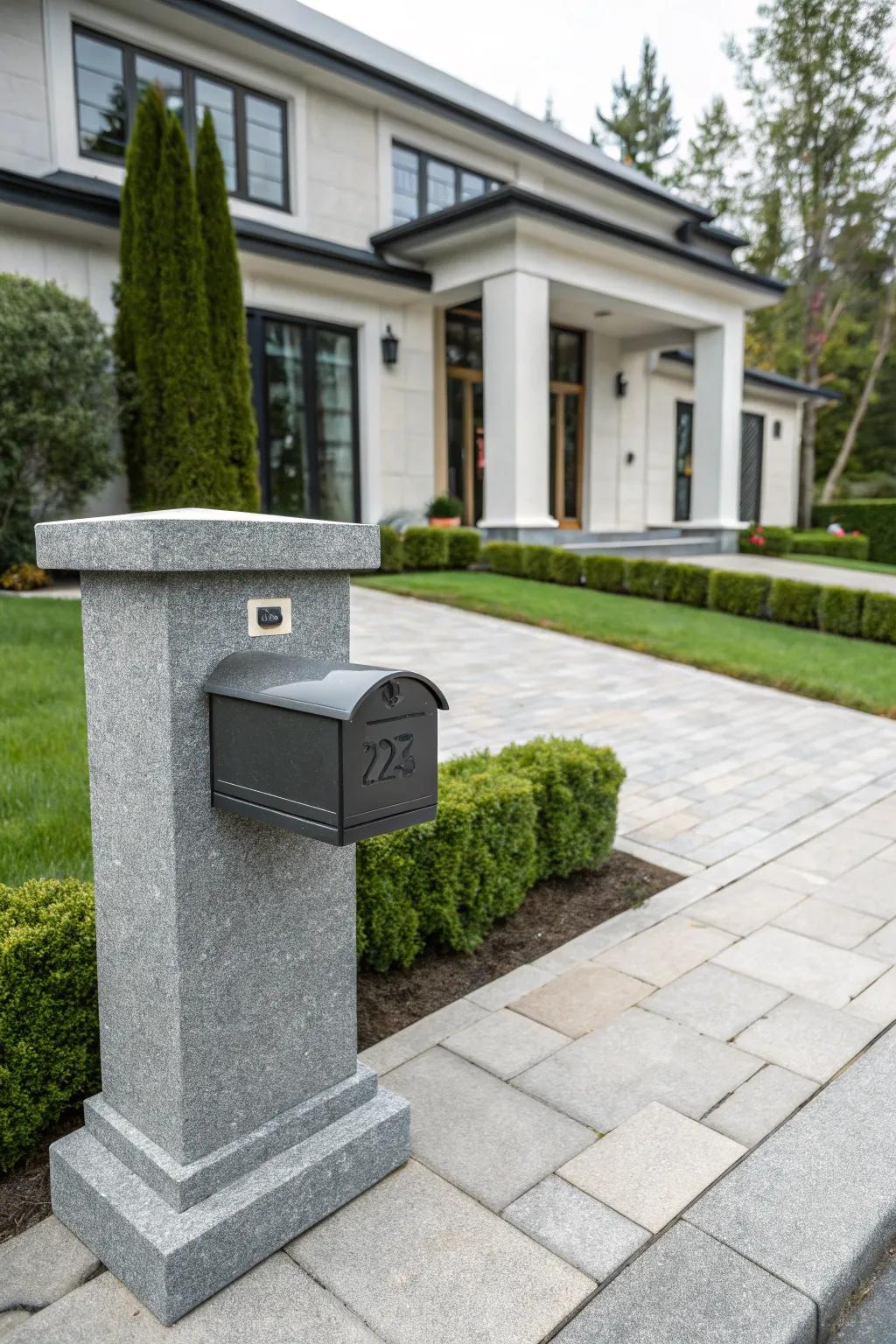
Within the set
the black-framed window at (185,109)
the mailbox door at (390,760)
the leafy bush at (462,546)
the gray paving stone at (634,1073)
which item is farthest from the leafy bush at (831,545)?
the mailbox door at (390,760)

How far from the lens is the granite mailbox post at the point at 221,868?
1710mm

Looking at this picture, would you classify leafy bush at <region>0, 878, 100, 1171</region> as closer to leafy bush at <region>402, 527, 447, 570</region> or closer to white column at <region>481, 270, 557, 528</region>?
leafy bush at <region>402, 527, 447, 570</region>

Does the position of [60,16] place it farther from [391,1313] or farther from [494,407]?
[391,1313]

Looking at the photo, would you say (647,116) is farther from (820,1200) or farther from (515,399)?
(820,1200)

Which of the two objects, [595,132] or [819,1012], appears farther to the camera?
[595,132]

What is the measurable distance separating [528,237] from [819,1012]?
42.8 feet

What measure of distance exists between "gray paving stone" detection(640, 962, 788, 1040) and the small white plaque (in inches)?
74.3

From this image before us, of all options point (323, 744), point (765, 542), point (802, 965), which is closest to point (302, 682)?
point (323, 744)

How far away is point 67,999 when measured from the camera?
88.7 inches

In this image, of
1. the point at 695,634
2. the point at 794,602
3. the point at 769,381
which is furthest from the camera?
the point at 769,381

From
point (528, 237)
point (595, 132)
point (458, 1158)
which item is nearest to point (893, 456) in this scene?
point (595, 132)

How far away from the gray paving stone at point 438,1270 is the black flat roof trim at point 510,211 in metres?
13.1

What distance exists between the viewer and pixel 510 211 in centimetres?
1291

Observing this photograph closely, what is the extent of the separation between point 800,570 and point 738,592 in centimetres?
560
